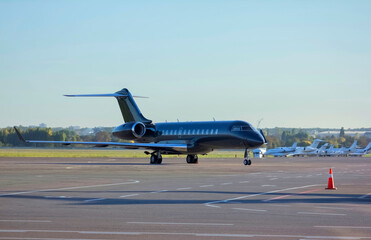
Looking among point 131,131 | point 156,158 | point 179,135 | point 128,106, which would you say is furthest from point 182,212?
point 128,106

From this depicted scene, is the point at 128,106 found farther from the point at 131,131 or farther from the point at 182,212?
the point at 182,212

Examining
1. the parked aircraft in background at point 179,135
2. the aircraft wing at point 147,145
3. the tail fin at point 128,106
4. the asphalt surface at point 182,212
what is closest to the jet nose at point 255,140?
the parked aircraft in background at point 179,135

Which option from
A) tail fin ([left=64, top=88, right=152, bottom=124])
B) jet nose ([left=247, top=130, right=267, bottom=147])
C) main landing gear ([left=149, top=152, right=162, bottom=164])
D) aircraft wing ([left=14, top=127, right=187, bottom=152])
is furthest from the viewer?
tail fin ([left=64, top=88, right=152, bottom=124])

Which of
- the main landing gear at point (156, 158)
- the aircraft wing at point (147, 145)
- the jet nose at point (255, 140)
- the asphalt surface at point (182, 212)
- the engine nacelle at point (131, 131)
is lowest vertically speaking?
the asphalt surface at point (182, 212)

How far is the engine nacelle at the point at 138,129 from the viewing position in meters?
53.0

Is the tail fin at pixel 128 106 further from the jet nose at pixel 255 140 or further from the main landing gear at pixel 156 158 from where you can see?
the jet nose at pixel 255 140

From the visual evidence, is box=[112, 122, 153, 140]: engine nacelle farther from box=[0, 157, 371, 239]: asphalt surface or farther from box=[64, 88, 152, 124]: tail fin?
box=[0, 157, 371, 239]: asphalt surface

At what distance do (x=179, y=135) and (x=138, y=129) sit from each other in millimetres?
3541

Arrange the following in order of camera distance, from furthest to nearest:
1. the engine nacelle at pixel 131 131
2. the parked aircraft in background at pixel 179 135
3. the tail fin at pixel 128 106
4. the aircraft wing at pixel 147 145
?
the tail fin at pixel 128 106 < the engine nacelle at pixel 131 131 < the parked aircraft in background at pixel 179 135 < the aircraft wing at pixel 147 145

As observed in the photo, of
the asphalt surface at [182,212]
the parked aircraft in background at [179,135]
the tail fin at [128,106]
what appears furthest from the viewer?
the tail fin at [128,106]

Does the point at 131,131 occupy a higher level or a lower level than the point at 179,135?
higher

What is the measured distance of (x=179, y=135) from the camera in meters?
53.7

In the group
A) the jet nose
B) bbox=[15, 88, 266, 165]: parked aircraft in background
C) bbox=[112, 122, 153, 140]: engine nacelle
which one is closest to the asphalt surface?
the jet nose

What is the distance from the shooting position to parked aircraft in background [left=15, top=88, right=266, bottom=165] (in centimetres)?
4956
